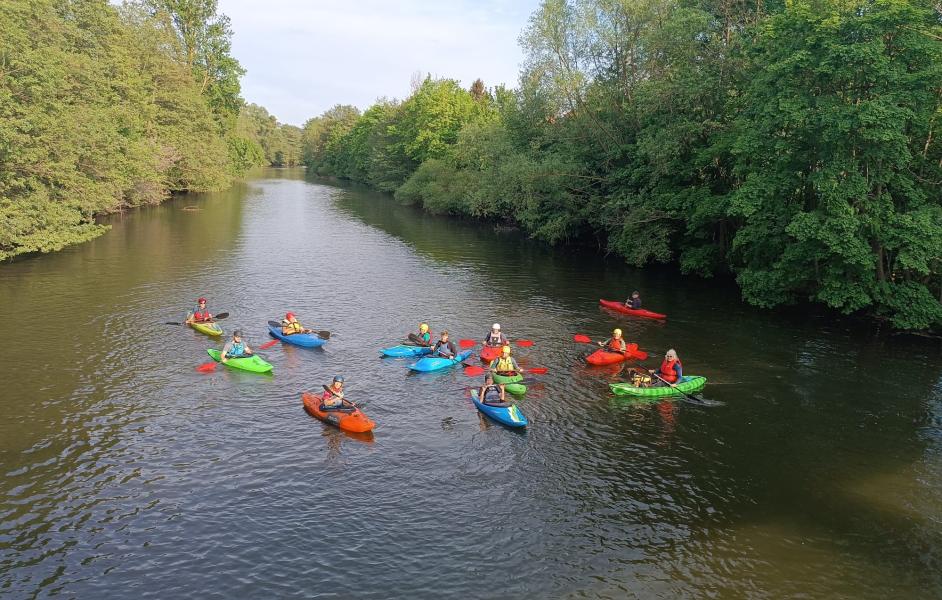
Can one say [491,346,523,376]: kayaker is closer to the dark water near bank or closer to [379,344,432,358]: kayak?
the dark water near bank

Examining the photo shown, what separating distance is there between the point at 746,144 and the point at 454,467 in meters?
21.4

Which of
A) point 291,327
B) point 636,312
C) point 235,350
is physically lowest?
point 235,350

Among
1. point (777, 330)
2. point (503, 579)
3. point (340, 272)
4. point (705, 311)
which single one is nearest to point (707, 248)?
point (705, 311)

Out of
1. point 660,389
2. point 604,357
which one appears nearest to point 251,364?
point 604,357

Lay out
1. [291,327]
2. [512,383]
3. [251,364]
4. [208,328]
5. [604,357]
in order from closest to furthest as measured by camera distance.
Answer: [512,383] → [251,364] → [604,357] → [291,327] → [208,328]

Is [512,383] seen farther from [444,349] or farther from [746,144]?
[746,144]

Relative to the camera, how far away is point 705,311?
3288 centimetres

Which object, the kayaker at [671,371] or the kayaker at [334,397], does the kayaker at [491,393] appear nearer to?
the kayaker at [334,397]

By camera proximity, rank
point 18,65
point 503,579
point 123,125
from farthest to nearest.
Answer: point 123,125, point 18,65, point 503,579

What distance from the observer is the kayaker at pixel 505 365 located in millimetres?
22594

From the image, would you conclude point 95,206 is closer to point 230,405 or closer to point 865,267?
point 230,405

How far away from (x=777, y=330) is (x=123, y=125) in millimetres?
51923

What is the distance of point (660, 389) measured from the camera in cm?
2173

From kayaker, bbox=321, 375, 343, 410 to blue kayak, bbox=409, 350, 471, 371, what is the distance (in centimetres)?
467
